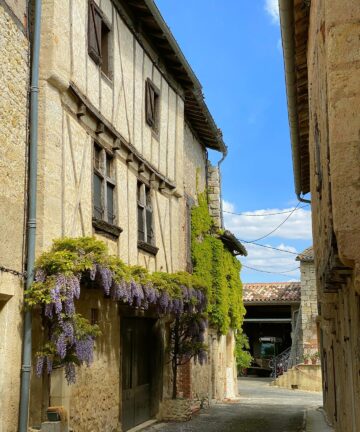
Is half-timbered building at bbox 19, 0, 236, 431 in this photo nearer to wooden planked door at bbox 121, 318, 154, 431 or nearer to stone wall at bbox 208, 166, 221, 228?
wooden planked door at bbox 121, 318, 154, 431

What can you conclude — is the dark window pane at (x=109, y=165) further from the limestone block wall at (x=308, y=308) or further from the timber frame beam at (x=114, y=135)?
the limestone block wall at (x=308, y=308)

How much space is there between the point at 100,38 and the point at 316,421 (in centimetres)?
917

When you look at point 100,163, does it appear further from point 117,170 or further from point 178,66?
point 178,66

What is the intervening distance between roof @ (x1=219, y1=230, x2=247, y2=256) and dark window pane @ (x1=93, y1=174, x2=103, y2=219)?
8480 mm

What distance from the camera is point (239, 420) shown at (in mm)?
13445

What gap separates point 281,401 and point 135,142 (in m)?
11.5

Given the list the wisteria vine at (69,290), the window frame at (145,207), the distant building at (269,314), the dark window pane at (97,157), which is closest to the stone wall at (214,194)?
the window frame at (145,207)

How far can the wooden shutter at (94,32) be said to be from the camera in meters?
9.60

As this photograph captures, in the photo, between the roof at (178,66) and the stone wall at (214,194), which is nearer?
the roof at (178,66)

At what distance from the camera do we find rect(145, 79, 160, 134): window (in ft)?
40.4

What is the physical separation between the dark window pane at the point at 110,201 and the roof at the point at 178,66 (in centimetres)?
339

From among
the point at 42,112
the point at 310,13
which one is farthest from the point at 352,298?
the point at 42,112

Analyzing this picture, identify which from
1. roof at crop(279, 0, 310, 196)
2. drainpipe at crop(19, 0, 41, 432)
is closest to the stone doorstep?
roof at crop(279, 0, 310, 196)

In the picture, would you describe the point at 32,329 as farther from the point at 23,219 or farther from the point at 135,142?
the point at 135,142
